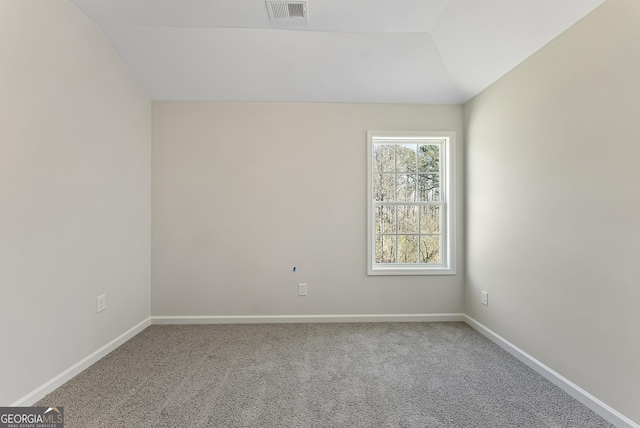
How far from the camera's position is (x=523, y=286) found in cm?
233

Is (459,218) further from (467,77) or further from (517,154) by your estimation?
(467,77)

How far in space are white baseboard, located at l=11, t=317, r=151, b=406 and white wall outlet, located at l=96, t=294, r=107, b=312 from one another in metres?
0.32

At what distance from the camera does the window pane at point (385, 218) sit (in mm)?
3338

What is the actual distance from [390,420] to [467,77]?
2854mm

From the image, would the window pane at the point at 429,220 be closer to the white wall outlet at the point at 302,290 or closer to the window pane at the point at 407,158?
the window pane at the point at 407,158

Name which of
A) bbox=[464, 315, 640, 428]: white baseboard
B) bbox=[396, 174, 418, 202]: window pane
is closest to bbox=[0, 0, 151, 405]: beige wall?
bbox=[396, 174, 418, 202]: window pane

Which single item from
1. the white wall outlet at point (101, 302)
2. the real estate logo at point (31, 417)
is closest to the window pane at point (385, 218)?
the white wall outlet at point (101, 302)

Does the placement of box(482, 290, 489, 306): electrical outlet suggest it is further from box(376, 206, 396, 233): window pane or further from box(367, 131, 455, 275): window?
box(376, 206, 396, 233): window pane

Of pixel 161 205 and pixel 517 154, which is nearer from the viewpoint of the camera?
pixel 517 154

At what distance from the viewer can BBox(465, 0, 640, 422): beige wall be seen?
1.58 meters

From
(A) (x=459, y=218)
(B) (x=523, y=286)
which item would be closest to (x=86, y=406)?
(B) (x=523, y=286)

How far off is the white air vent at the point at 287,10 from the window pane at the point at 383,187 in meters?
1.70

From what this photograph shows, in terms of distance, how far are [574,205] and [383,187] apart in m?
1.73

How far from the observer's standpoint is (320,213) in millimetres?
3191
